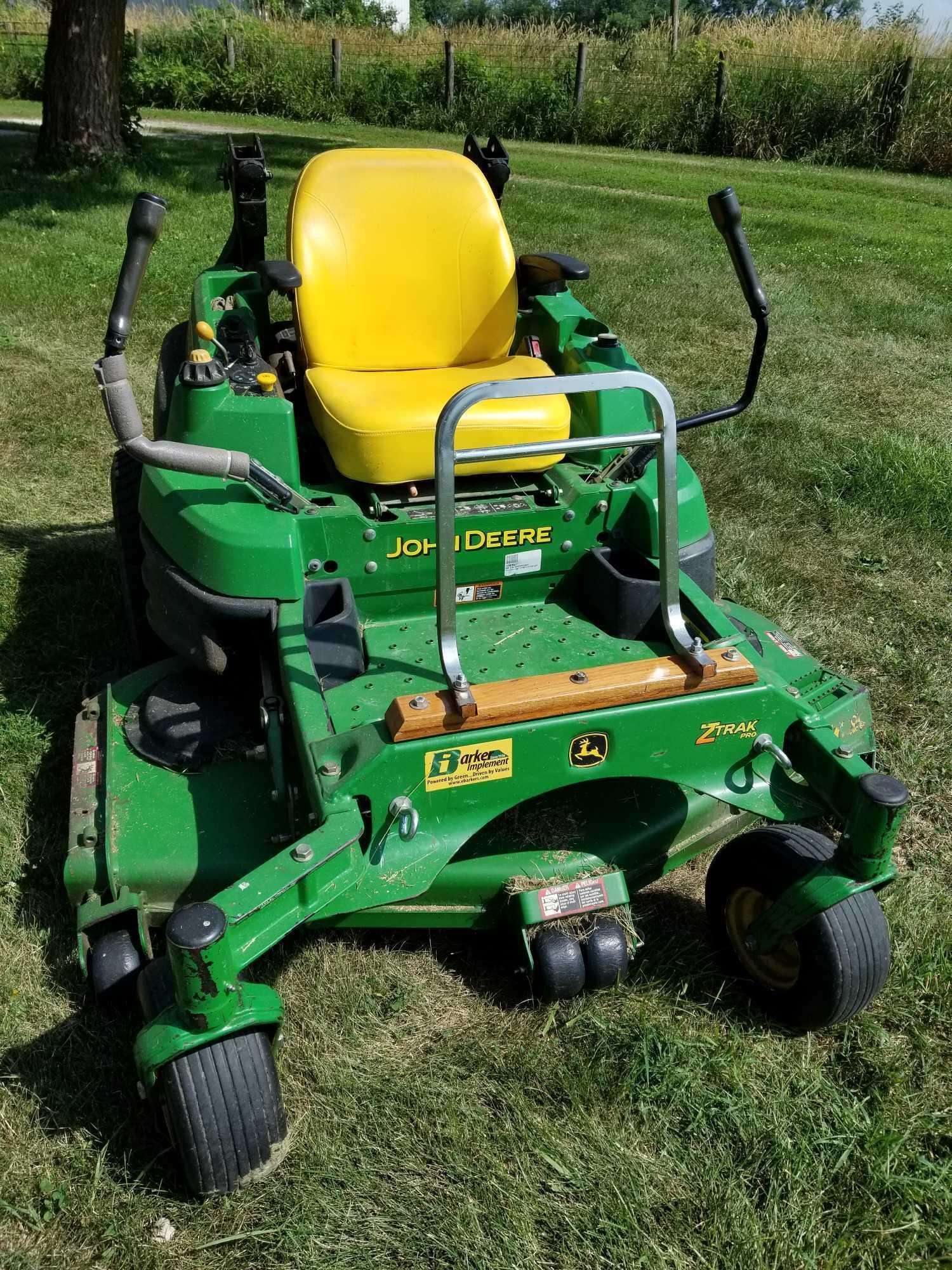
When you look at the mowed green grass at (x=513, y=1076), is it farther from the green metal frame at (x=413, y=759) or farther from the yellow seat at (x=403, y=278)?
the yellow seat at (x=403, y=278)

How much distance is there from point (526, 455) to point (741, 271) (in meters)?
1.12

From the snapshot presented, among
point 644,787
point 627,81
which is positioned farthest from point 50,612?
point 627,81

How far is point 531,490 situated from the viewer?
2.99 m

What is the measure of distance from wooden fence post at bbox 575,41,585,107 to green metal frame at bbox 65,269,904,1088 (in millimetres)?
13577

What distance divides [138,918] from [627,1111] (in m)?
1.09

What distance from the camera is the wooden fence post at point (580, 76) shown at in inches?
585

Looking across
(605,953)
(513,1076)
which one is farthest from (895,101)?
(513,1076)

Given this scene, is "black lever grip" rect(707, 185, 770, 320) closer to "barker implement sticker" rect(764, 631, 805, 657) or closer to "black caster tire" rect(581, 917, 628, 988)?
"barker implement sticker" rect(764, 631, 805, 657)

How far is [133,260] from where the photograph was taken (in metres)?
2.34

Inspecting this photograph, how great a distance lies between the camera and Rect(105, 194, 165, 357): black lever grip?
230cm

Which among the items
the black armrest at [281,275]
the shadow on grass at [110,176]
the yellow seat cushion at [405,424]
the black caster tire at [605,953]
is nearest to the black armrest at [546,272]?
the yellow seat cushion at [405,424]

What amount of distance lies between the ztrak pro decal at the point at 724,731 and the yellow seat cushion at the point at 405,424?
3.18ft

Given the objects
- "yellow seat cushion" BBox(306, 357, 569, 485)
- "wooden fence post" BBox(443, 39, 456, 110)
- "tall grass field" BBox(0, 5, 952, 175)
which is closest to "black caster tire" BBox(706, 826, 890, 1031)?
"yellow seat cushion" BBox(306, 357, 569, 485)

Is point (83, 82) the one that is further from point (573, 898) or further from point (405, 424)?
point (573, 898)
